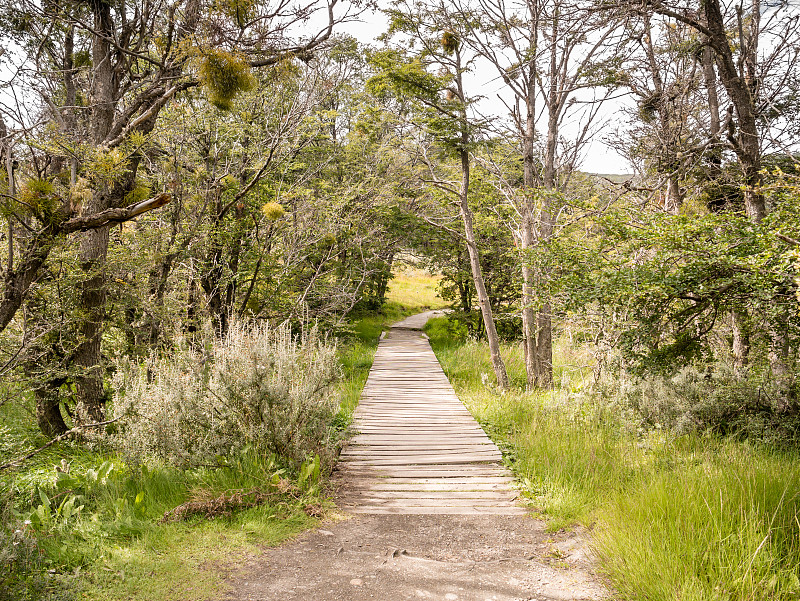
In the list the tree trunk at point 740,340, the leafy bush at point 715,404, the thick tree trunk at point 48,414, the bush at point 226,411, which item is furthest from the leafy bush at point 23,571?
the tree trunk at point 740,340

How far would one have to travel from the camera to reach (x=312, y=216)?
1030 centimetres

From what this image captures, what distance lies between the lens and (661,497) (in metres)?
3.38

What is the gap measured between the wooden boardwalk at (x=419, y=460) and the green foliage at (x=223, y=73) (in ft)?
13.1

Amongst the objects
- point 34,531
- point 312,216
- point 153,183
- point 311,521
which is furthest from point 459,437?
point 153,183

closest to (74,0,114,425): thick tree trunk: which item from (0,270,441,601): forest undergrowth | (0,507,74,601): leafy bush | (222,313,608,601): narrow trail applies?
(0,270,441,601): forest undergrowth

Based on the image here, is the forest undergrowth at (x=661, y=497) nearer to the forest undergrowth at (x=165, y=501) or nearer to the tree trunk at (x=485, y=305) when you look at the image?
the forest undergrowth at (x=165, y=501)

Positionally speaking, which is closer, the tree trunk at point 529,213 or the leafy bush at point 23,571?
the leafy bush at point 23,571

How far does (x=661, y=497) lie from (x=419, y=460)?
9.50 ft

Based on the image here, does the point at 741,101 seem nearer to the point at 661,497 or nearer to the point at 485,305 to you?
the point at 661,497

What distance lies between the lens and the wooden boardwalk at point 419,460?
4.70 meters

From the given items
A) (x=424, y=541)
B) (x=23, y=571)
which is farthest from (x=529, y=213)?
(x=23, y=571)

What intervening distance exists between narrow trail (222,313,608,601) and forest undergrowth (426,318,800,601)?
289 millimetres

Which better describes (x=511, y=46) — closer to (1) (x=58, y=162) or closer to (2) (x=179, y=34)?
(2) (x=179, y=34)

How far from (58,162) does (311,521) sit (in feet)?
16.8
